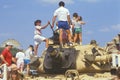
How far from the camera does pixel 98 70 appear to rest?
47.7ft

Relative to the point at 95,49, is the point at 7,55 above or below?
below

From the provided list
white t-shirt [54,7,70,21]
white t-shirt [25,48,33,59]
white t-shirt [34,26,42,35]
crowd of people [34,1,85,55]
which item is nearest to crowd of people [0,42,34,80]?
white t-shirt [25,48,33,59]

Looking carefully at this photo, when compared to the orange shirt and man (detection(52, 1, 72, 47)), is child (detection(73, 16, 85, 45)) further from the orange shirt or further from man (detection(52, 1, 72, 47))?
the orange shirt

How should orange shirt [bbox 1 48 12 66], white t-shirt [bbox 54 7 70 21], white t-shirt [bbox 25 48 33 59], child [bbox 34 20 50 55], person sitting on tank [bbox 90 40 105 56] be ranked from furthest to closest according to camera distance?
white t-shirt [bbox 25 48 33 59] < child [bbox 34 20 50 55] < white t-shirt [bbox 54 7 70 21] < person sitting on tank [bbox 90 40 105 56] < orange shirt [bbox 1 48 12 66]

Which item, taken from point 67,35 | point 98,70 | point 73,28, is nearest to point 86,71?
point 98,70

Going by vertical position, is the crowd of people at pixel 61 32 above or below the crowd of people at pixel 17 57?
above

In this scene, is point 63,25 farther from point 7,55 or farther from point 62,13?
point 7,55

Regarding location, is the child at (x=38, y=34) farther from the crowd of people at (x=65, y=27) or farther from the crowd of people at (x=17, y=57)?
the crowd of people at (x=17, y=57)

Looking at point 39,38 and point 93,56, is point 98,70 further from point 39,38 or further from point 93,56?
point 39,38

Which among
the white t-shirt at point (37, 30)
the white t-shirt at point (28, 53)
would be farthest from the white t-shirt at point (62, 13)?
the white t-shirt at point (28, 53)

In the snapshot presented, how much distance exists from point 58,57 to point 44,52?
194cm

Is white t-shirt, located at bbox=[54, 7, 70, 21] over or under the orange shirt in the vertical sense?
over

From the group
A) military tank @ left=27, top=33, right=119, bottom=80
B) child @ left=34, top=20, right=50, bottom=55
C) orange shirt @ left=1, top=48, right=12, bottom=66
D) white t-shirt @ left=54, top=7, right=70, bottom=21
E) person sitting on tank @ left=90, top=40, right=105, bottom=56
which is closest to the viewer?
orange shirt @ left=1, top=48, right=12, bottom=66

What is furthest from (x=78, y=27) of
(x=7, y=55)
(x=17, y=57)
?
(x=7, y=55)
